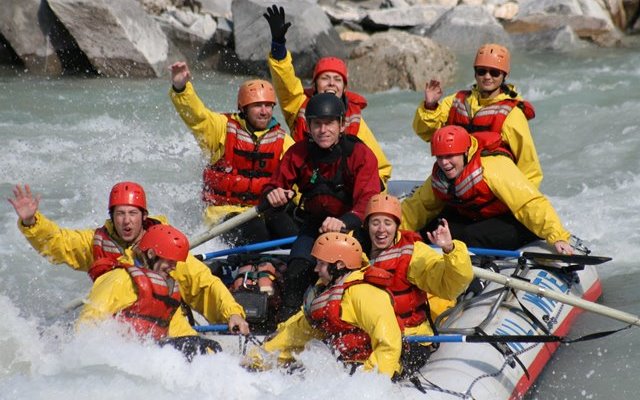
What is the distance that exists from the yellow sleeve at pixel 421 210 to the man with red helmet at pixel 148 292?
1.85 meters

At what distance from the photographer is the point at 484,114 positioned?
274 inches

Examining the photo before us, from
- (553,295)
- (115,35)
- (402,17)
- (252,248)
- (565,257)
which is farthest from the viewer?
(402,17)

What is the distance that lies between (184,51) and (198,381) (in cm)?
1063

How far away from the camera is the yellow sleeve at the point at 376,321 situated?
494cm

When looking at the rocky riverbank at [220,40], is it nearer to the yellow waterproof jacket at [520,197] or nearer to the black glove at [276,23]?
the black glove at [276,23]

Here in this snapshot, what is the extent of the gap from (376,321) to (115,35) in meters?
9.86

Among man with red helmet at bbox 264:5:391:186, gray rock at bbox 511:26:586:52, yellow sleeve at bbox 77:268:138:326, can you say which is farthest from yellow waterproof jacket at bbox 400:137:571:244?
gray rock at bbox 511:26:586:52

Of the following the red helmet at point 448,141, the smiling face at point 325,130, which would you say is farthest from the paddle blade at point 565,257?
the smiling face at point 325,130

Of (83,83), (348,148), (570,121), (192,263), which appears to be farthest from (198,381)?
(83,83)

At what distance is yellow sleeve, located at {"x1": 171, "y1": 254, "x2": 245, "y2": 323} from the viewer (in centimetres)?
564

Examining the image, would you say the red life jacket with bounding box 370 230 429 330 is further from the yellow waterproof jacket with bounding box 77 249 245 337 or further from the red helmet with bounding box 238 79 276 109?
the red helmet with bounding box 238 79 276 109

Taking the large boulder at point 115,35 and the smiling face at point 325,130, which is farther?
the large boulder at point 115,35

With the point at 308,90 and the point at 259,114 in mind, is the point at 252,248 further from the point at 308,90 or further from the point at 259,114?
the point at 308,90

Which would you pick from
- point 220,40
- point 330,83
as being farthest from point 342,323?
point 220,40
